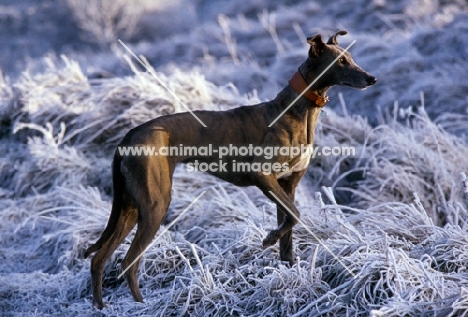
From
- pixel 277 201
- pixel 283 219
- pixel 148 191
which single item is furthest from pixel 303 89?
pixel 148 191

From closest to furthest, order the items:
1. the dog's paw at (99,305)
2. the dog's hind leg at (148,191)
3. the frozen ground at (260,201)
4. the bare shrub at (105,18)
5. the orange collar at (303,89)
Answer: the frozen ground at (260,201), the dog's hind leg at (148,191), the orange collar at (303,89), the dog's paw at (99,305), the bare shrub at (105,18)

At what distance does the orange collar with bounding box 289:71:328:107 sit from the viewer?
14.8 feet

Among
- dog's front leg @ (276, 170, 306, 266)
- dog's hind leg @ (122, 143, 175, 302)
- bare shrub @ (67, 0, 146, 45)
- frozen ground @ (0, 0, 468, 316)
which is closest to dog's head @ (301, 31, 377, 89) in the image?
dog's front leg @ (276, 170, 306, 266)

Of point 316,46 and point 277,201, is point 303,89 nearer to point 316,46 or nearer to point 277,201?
point 316,46

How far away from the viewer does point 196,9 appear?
2261cm

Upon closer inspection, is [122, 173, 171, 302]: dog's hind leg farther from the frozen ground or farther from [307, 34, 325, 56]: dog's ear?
[307, 34, 325, 56]: dog's ear

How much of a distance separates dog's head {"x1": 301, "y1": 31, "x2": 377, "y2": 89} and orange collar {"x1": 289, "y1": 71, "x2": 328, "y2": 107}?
6cm

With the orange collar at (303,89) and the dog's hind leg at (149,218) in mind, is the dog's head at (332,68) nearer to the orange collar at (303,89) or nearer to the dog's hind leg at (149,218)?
the orange collar at (303,89)

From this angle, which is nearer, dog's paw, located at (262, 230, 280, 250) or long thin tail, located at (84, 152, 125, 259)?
dog's paw, located at (262, 230, 280, 250)

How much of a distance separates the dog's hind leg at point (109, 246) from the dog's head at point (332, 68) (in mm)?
1463

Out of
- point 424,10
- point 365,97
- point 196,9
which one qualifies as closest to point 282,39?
point 424,10

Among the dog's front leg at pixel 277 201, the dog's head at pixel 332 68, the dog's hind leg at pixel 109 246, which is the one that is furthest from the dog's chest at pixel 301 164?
the dog's hind leg at pixel 109 246

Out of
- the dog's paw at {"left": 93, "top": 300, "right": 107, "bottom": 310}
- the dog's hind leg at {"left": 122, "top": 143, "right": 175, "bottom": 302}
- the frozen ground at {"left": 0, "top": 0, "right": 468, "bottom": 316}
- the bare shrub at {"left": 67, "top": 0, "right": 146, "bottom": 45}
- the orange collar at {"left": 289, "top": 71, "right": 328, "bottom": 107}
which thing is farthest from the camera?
the bare shrub at {"left": 67, "top": 0, "right": 146, "bottom": 45}

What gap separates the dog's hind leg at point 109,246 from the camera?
4668 millimetres
